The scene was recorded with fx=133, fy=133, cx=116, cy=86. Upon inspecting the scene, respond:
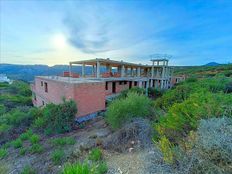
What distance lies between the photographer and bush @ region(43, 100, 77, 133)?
823 centimetres

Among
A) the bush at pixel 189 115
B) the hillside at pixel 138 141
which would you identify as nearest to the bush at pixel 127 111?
the hillside at pixel 138 141

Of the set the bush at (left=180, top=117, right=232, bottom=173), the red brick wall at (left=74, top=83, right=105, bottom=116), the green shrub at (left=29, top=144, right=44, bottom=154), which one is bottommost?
the green shrub at (left=29, top=144, right=44, bottom=154)

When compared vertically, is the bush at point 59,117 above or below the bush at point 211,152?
below

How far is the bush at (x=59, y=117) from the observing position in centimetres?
823

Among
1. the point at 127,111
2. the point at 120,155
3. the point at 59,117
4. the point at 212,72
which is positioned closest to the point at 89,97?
the point at 59,117

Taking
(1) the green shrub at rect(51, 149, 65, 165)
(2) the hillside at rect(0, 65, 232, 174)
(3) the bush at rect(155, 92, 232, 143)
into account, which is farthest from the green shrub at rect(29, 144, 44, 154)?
(3) the bush at rect(155, 92, 232, 143)

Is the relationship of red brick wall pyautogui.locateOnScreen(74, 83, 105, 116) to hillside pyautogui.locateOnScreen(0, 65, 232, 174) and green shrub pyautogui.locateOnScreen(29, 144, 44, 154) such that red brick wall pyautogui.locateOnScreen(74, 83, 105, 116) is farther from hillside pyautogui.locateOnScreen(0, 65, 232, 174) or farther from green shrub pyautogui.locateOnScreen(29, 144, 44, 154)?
green shrub pyautogui.locateOnScreen(29, 144, 44, 154)

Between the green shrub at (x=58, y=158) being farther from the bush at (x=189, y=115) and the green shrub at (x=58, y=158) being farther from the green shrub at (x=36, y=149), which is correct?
the bush at (x=189, y=115)

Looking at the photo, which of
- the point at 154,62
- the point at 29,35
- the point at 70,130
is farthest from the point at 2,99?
the point at 154,62

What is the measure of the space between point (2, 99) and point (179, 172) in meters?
27.6

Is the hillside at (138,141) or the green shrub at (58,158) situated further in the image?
the green shrub at (58,158)

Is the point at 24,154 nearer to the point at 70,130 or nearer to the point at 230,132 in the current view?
the point at 70,130

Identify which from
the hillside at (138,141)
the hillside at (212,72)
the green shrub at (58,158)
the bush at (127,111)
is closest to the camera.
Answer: the hillside at (138,141)

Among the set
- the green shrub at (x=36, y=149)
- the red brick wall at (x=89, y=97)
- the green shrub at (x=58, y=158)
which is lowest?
the green shrub at (x=36, y=149)
